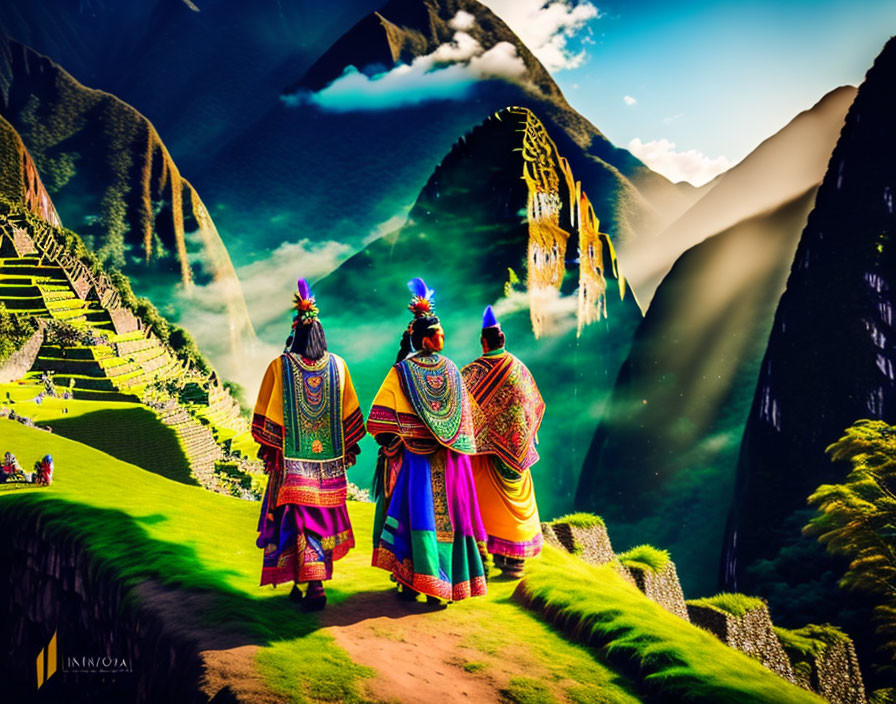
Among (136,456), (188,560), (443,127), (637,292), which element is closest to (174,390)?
(136,456)

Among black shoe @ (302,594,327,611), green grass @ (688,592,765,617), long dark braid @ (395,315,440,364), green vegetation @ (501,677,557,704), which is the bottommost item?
green grass @ (688,592,765,617)

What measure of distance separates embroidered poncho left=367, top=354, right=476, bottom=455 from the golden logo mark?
4.17 meters

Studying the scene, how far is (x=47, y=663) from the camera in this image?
666cm

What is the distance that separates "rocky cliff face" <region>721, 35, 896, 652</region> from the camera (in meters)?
31.7

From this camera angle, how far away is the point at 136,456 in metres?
14.3

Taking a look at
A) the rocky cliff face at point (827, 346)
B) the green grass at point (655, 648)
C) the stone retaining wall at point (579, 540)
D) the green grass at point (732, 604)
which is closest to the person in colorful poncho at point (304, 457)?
the green grass at point (655, 648)

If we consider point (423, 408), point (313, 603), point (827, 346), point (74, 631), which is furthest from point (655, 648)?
point (827, 346)

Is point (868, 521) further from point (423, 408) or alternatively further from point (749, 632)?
point (423, 408)

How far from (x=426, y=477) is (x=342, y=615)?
1272 millimetres

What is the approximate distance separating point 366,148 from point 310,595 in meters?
31.1

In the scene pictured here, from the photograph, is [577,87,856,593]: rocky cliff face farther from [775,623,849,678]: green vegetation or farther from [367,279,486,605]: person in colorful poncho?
[367,279,486,605]: person in colorful poncho

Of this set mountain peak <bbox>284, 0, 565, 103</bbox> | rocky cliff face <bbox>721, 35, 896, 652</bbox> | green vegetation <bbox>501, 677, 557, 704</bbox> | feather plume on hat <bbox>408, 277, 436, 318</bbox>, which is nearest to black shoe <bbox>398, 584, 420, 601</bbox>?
green vegetation <bbox>501, 677, 557, 704</bbox>

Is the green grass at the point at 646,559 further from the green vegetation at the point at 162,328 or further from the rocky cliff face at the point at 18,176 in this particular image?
the rocky cliff face at the point at 18,176

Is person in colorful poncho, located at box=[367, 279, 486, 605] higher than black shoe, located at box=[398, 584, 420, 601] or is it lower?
higher
